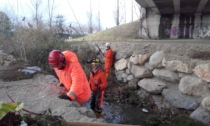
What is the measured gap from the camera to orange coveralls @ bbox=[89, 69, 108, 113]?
718 centimetres

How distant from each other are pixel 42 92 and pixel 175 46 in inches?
271

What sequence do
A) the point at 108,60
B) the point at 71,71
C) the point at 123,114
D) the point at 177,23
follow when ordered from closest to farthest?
the point at 71,71 < the point at 123,114 < the point at 108,60 < the point at 177,23

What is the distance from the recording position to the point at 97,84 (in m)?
7.25

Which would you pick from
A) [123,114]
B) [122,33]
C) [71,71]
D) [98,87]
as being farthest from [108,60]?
[122,33]

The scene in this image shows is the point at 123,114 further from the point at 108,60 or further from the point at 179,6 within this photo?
the point at 179,6

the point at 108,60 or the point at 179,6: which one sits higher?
the point at 179,6

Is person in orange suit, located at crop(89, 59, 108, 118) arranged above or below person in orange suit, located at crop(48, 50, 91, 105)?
below

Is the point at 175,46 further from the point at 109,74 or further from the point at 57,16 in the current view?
the point at 57,16

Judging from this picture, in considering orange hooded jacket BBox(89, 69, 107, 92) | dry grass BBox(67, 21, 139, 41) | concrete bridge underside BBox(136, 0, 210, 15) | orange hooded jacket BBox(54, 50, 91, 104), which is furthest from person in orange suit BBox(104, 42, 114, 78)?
dry grass BBox(67, 21, 139, 41)

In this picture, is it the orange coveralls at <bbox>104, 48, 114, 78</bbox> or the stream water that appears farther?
the orange coveralls at <bbox>104, 48, 114, 78</bbox>

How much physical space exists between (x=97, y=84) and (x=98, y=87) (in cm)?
11

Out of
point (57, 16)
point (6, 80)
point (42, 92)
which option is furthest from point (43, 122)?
point (57, 16)

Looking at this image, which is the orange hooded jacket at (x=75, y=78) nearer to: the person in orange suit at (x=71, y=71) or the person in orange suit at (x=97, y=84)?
the person in orange suit at (x=71, y=71)

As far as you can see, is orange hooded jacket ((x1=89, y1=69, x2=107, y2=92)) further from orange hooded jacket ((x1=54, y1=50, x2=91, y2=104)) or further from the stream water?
orange hooded jacket ((x1=54, y1=50, x2=91, y2=104))
